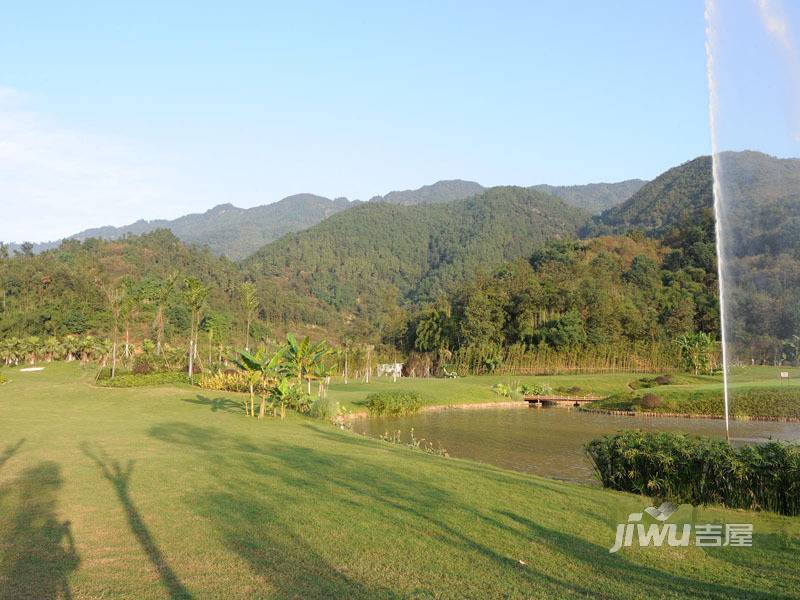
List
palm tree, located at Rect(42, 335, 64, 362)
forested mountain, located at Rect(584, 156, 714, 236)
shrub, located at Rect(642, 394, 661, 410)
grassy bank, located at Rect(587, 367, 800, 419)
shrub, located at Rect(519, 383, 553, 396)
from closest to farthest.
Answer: grassy bank, located at Rect(587, 367, 800, 419), shrub, located at Rect(642, 394, 661, 410), shrub, located at Rect(519, 383, 553, 396), palm tree, located at Rect(42, 335, 64, 362), forested mountain, located at Rect(584, 156, 714, 236)

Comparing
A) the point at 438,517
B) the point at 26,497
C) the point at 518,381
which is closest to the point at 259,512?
the point at 438,517

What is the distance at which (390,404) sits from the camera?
32.6m

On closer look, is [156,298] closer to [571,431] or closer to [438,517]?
[571,431]

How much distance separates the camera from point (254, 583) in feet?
20.8

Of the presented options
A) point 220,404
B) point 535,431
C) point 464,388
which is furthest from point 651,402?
point 220,404

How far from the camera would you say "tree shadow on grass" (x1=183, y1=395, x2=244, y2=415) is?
80.8 feet

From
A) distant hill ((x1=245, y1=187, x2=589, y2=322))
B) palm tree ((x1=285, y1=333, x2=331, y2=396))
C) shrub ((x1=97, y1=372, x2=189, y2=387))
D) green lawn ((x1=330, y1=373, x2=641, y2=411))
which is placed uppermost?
distant hill ((x1=245, y1=187, x2=589, y2=322))

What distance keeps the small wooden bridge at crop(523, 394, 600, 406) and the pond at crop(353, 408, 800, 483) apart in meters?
4.06

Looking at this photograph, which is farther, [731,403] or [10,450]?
[731,403]

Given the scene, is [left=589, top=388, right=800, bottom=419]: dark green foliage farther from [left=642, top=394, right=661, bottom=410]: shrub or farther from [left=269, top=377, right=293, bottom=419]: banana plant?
[left=269, top=377, right=293, bottom=419]: banana plant

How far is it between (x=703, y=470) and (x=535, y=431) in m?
15.8

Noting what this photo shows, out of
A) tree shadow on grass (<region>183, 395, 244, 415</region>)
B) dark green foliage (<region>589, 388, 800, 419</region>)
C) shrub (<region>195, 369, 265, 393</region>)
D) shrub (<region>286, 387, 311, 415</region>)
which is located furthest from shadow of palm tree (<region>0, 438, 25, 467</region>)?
dark green foliage (<region>589, 388, 800, 419</region>)

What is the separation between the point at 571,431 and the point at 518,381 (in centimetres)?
2140

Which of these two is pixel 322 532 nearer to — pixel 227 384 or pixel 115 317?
pixel 227 384
